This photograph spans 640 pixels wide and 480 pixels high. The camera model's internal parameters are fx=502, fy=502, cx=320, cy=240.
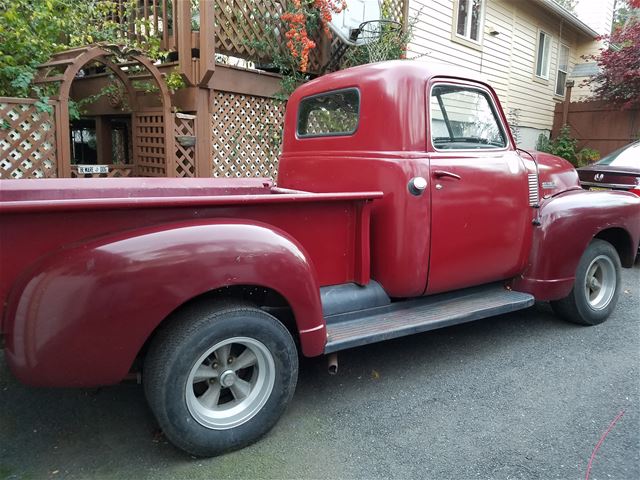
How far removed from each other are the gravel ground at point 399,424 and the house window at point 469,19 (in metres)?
10.7

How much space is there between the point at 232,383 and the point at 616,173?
237 inches

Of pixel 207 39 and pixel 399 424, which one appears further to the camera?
pixel 207 39

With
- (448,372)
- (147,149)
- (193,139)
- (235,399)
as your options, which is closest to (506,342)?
(448,372)

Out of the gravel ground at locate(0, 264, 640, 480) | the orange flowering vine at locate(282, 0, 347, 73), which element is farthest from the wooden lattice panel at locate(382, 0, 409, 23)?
the gravel ground at locate(0, 264, 640, 480)

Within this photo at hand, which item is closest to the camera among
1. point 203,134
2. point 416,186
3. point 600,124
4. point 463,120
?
point 416,186

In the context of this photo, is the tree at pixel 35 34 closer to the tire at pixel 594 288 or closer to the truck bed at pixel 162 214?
the truck bed at pixel 162 214

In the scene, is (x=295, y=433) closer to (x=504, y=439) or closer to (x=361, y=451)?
(x=361, y=451)

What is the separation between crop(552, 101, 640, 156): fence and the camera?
561 inches

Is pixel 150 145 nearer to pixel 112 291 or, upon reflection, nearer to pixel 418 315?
pixel 418 315

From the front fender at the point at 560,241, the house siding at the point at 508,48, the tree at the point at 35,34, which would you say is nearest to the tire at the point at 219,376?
the front fender at the point at 560,241

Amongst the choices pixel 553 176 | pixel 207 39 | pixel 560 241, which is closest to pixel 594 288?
pixel 560 241

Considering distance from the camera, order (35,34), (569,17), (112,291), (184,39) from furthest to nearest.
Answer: (569,17)
(184,39)
(35,34)
(112,291)

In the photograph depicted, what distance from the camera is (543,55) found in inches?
641

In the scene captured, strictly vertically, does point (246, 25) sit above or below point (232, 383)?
above
